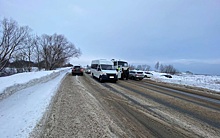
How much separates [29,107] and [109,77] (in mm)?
12713

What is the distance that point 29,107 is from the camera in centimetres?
Result: 688

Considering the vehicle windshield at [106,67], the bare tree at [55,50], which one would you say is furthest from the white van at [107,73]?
the bare tree at [55,50]

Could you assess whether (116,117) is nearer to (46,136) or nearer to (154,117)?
(154,117)

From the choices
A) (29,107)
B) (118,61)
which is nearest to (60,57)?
(118,61)

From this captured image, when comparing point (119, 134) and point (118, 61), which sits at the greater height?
point (118, 61)

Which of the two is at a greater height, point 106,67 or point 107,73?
point 106,67

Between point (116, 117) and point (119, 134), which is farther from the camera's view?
point (116, 117)

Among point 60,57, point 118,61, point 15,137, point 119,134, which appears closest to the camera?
point 15,137

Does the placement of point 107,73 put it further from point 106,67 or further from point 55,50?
point 55,50

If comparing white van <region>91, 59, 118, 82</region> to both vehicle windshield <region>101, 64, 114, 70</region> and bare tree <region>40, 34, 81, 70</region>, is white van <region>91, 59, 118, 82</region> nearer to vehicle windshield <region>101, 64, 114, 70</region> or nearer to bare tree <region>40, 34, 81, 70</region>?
vehicle windshield <region>101, 64, 114, 70</region>

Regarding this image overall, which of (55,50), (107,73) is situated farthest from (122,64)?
(55,50)

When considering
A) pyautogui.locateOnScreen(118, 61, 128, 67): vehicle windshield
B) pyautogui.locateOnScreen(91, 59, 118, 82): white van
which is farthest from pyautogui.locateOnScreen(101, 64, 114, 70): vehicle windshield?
pyautogui.locateOnScreen(118, 61, 128, 67): vehicle windshield

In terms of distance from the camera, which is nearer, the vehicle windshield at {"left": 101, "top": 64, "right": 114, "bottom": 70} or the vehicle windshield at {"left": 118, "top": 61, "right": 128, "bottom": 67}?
the vehicle windshield at {"left": 101, "top": 64, "right": 114, "bottom": 70}

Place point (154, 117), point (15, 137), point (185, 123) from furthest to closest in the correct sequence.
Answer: point (154, 117) → point (185, 123) → point (15, 137)
